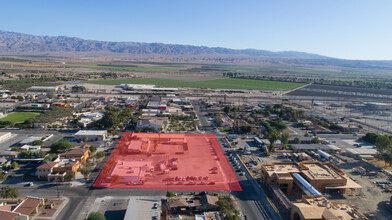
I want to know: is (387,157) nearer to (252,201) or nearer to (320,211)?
(320,211)

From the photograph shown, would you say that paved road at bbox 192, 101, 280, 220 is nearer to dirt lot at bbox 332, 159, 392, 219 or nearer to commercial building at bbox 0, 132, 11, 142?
dirt lot at bbox 332, 159, 392, 219

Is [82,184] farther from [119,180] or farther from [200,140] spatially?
[200,140]

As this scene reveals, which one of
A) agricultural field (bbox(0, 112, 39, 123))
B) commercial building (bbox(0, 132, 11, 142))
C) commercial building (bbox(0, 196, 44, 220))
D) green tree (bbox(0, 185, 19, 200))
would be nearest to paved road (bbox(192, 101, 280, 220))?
commercial building (bbox(0, 196, 44, 220))

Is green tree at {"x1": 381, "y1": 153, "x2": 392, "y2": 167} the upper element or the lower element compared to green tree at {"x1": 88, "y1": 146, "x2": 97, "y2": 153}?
upper

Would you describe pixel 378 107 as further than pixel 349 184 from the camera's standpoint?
Yes

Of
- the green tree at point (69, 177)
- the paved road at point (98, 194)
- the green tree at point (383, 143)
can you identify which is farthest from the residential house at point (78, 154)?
the green tree at point (383, 143)

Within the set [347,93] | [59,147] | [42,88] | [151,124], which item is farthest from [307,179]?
[347,93]

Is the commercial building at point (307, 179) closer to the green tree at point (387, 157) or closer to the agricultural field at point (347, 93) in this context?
the green tree at point (387, 157)

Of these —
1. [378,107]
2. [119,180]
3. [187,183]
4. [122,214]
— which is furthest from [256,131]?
[378,107]
